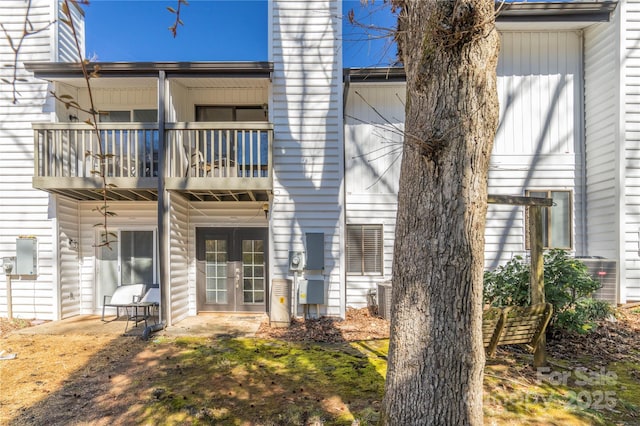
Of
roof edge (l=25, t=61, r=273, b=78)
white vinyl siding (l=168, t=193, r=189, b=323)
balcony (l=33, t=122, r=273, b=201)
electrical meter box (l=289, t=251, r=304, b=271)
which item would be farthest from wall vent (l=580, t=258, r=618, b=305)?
white vinyl siding (l=168, t=193, r=189, b=323)

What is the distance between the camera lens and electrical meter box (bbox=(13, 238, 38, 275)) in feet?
22.8

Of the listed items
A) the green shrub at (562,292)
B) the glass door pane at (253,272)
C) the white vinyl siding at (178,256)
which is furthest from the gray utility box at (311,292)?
the green shrub at (562,292)

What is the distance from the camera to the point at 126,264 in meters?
7.87

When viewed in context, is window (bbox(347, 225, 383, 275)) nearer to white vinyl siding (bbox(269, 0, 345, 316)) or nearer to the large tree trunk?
white vinyl siding (bbox(269, 0, 345, 316))

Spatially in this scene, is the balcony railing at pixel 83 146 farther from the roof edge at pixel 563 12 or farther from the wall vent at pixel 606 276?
the wall vent at pixel 606 276

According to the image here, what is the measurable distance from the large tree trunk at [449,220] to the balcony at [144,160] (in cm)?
452

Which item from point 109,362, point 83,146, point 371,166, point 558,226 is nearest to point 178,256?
point 109,362

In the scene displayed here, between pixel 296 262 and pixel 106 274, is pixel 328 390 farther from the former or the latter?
pixel 106 274

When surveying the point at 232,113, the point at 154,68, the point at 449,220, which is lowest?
the point at 449,220

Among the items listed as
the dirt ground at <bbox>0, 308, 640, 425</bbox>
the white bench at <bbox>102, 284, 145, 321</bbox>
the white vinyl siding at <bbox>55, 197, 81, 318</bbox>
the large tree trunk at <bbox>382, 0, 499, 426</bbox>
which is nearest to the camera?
the large tree trunk at <bbox>382, 0, 499, 426</bbox>

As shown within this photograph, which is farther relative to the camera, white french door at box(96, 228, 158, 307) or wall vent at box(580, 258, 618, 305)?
white french door at box(96, 228, 158, 307)

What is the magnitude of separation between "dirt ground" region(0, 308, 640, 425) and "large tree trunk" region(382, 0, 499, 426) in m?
1.37

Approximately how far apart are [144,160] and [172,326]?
340 centimetres

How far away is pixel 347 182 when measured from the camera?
793 centimetres
